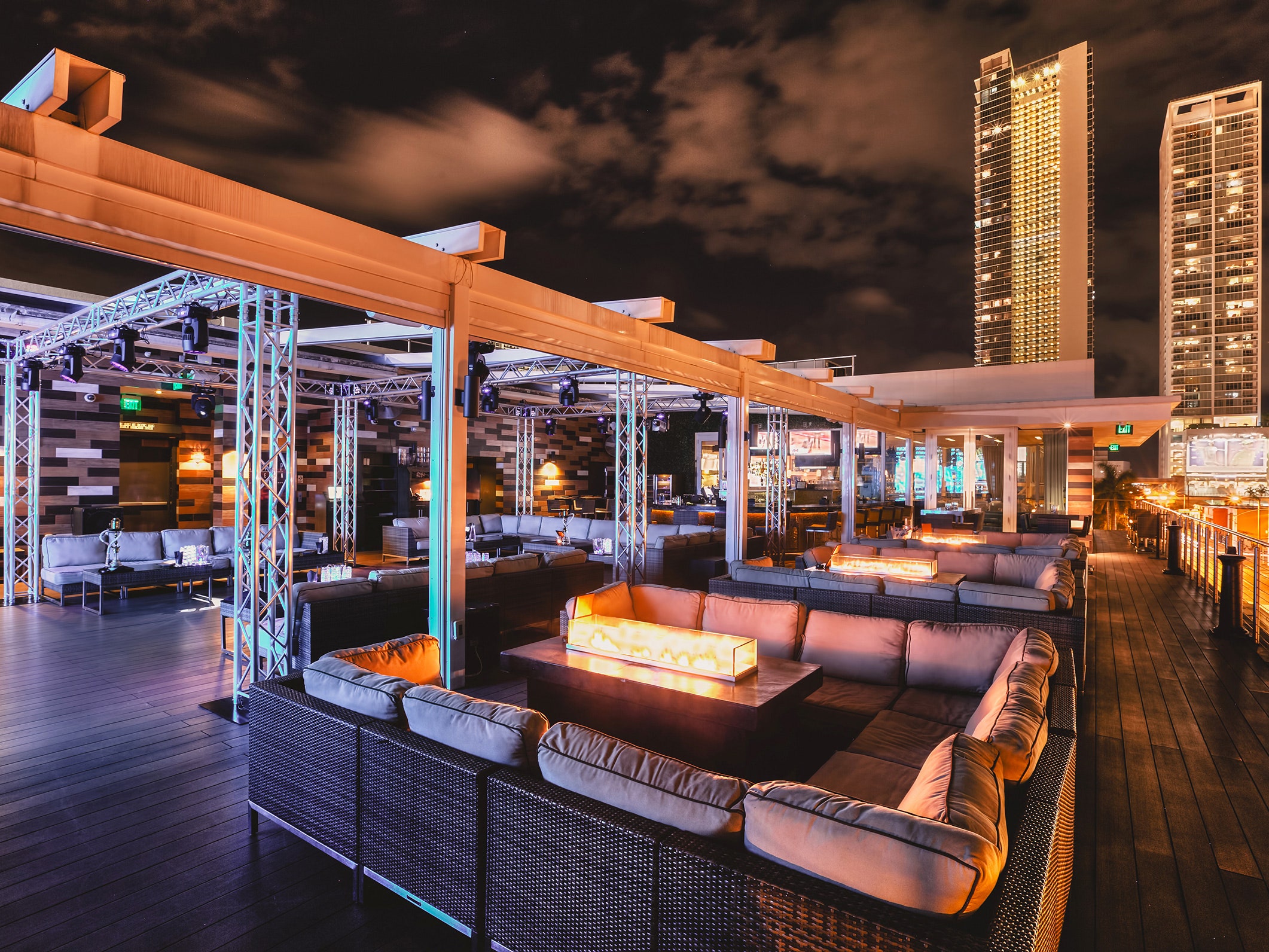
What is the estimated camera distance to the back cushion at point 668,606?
4.91 meters

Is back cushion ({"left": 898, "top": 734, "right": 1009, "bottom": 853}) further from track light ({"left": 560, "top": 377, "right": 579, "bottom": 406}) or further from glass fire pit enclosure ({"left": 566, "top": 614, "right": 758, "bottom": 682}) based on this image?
track light ({"left": 560, "top": 377, "right": 579, "bottom": 406})

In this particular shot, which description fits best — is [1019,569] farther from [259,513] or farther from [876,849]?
[259,513]

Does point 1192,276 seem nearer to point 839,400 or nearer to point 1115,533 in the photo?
point 1115,533

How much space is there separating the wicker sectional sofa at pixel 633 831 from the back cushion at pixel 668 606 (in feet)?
7.99

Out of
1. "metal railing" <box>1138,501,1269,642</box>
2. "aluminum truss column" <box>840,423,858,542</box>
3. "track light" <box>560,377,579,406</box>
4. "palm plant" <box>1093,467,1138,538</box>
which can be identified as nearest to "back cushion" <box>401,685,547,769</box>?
"metal railing" <box>1138,501,1269,642</box>

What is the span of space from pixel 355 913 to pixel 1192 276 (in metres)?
122

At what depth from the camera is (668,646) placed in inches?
147

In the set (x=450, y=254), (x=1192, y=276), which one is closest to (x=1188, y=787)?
(x=450, y=254)

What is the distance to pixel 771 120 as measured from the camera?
1257 cm

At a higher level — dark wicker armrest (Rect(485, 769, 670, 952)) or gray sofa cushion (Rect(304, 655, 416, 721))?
gray sofa cushion (Rect(304, 655, 416, 721))

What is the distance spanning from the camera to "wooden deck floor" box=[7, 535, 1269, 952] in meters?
2.38

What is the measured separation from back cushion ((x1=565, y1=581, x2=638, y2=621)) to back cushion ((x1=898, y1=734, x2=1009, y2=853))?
2959 mm

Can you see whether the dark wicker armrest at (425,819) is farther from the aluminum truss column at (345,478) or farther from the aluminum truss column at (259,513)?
the aluminum truss column at (345,478)

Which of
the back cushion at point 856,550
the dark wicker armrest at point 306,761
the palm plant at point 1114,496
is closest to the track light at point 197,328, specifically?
the dark wicker armrest at point 306,761
